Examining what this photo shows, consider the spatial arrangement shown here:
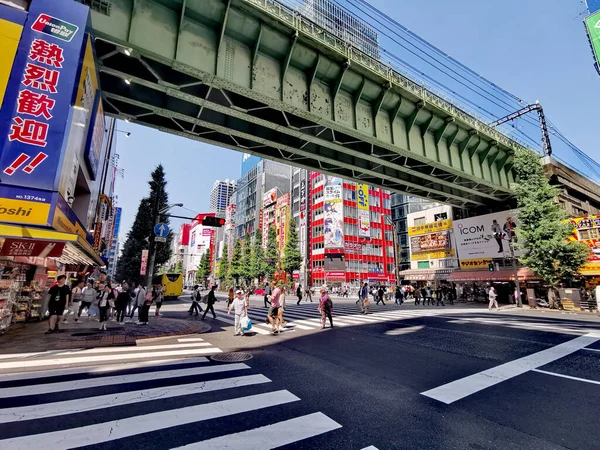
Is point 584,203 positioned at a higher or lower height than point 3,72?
higher

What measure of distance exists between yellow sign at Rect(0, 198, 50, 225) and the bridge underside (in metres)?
6.09

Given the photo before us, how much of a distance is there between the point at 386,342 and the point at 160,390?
6.72 m

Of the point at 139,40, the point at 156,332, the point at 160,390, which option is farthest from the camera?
the point at 156,332

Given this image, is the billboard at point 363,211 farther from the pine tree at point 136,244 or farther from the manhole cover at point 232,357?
the manhole cover at point 232,357

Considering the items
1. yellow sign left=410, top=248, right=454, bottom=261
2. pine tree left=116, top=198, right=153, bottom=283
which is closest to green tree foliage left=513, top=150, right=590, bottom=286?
yellow sign left=410, top=248, right=454, bottom=261

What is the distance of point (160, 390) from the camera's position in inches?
187

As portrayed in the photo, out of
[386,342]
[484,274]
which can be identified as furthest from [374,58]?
[484,274]

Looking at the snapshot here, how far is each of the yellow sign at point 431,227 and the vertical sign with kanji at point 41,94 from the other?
139 ft

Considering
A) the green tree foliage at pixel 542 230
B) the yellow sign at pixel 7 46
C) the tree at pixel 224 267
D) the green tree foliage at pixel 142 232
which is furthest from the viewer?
the tree at pixel 224 267

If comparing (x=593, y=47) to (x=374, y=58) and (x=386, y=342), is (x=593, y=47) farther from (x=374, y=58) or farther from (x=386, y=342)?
(x=386, y=342)

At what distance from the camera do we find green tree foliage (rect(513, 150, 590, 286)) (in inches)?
844

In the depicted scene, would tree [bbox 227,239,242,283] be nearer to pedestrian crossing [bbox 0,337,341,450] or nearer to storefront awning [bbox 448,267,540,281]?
storefront awning [bbox 448,267,540,281]

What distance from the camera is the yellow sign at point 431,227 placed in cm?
4028

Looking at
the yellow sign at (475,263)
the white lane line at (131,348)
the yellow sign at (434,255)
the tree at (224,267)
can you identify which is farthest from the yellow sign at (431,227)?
the tree at (224,267)
